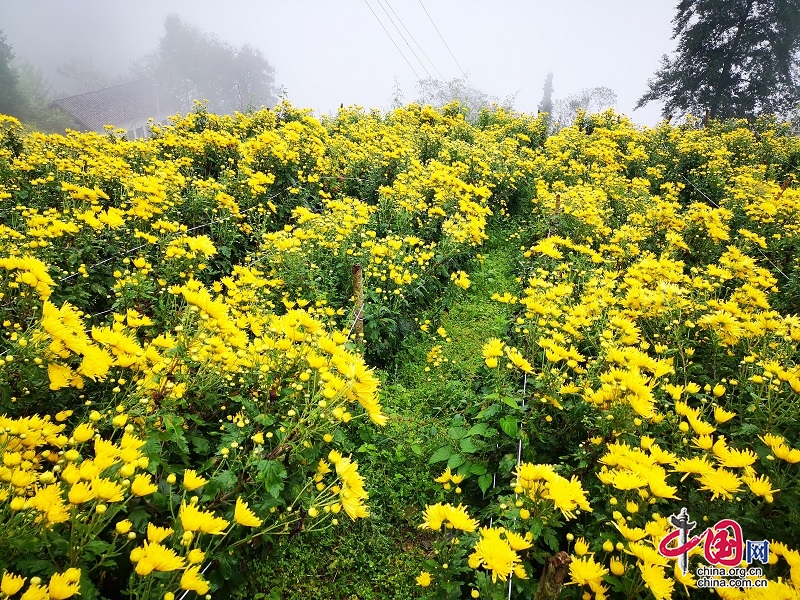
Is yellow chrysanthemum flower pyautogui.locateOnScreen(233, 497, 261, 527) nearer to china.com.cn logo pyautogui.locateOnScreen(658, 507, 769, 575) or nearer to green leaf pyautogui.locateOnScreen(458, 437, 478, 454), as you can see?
green leaf pyautogui.locateOnScreen(458, 437, 478, 454)

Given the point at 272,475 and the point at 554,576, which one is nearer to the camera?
the point at 554,576

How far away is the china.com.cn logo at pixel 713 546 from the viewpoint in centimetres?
157

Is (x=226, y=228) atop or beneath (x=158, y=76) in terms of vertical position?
beneath

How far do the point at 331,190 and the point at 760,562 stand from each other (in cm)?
588

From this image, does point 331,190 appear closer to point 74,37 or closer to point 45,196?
point 45,196

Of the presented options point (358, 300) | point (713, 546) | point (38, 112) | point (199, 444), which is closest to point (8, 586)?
point (199, 444)

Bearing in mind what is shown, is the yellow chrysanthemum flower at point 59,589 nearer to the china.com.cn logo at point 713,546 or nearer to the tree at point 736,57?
the china.com.cn logo at point 713,546

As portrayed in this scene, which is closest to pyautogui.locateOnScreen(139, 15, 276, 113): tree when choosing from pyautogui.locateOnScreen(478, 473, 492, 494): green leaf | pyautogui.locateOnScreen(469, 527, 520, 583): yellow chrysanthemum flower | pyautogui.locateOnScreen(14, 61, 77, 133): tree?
pyautogui.locateOnScreen(14, 61, 77, 133): tree

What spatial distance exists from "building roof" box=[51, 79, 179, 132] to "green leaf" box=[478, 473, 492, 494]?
137 ft

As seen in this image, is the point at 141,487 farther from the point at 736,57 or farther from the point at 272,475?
the point at 736,57

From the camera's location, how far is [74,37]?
2886 inches

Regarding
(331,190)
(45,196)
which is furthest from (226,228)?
(331,190)

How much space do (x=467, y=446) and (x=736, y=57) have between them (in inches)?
888

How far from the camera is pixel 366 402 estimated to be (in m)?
1.88
